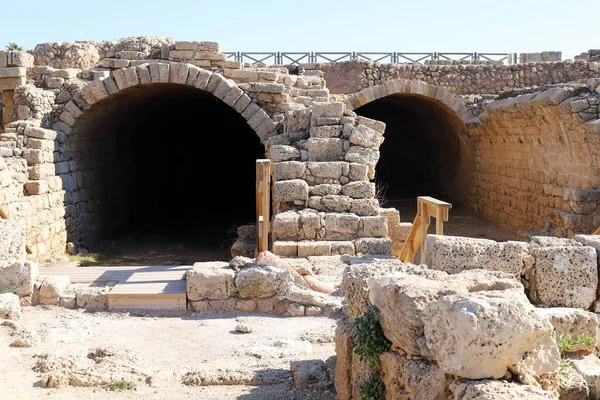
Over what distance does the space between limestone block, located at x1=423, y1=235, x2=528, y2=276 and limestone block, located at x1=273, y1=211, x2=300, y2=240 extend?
14.3ft

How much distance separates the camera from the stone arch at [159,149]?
13.9m

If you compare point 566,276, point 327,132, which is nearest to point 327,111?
point 327,132

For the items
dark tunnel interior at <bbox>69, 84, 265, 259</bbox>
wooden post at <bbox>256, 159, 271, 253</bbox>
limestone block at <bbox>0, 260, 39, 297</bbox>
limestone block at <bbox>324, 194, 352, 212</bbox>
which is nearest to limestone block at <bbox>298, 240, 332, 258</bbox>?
wooden post at <bbox>256, 159, 271, 253</bbox>

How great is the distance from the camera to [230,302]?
26.2 feet

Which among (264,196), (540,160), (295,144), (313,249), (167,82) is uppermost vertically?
(167,82)

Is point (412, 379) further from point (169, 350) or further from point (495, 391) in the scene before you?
point (169, 350)

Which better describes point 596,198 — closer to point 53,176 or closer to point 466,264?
point 466,264

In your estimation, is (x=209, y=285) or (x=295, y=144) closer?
(x=209, y=285)

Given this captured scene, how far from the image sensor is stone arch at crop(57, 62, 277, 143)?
543 inches

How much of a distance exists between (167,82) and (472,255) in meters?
9.40

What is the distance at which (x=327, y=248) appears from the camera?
10094 millimetres

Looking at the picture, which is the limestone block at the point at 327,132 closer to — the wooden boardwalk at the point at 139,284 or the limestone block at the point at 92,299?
the wooden boardwalk at the point at 139,284

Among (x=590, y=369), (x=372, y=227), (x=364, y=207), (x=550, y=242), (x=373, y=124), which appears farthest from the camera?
(x=373, y=124)

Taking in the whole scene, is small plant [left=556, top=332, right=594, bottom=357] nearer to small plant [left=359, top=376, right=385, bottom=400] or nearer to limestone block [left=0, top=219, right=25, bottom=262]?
small plant [left=359, top=376, right=385, bottom=400]
